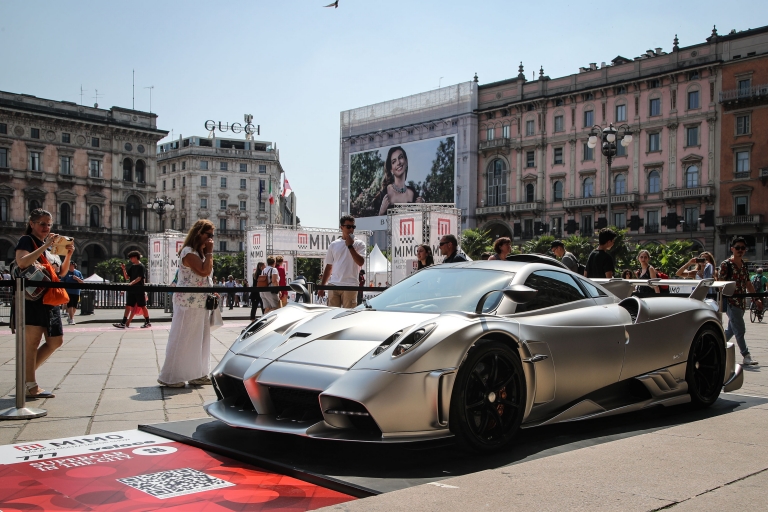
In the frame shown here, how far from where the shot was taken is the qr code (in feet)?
12.5

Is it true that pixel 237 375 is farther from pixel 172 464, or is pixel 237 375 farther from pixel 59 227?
pixel 59 227

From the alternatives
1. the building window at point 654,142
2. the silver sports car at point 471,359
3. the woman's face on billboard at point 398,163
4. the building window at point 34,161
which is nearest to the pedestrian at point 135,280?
the silver sports car at point 471,359

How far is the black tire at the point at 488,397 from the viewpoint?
14.2ft

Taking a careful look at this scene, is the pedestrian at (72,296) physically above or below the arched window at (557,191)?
below

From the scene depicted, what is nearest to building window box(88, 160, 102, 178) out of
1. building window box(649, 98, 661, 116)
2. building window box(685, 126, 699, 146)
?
building window box(649, 98, 661, 116)

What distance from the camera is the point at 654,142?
6394 cm

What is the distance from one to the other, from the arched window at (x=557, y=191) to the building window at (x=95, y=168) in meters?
50.1

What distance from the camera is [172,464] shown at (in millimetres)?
4379

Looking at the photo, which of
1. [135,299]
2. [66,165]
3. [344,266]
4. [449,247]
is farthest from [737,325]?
[66,165]

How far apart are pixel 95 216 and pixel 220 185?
3464 cm

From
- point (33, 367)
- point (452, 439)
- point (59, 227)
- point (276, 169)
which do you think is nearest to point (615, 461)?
point (452, 439)

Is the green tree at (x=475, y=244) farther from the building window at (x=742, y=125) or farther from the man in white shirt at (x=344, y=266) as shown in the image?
the man in white shirt at (x=344, y=266)

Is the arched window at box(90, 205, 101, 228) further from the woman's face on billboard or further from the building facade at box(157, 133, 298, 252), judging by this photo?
the woman's face on billboard

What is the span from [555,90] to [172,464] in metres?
70.8
